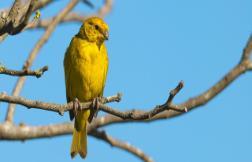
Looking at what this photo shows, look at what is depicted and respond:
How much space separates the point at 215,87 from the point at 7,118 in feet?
7.42

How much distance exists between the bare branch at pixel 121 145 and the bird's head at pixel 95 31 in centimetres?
118

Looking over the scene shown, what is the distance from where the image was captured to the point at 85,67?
5.79 metres

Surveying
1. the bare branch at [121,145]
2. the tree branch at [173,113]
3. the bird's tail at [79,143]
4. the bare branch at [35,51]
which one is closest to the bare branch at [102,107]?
the bare branch at [35,51]

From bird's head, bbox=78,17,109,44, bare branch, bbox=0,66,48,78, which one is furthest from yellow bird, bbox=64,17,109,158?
bare branch, bbox=0,66,48,78

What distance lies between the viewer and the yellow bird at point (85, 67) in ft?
19.0

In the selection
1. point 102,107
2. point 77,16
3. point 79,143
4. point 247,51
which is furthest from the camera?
point 77,16

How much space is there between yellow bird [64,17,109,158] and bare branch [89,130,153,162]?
317mm

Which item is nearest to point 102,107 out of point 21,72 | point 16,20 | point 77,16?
point 21,72

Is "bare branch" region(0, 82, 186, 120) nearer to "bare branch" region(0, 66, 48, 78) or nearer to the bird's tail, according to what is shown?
"bare branch" region(0, 66, 48, 78)

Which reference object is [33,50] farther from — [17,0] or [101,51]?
[17,0]

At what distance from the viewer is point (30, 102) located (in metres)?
3.62

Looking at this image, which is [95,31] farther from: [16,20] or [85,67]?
[16,20]

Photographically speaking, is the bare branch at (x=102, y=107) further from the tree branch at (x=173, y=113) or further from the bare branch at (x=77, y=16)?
the bare branch at (x=77, y=16)

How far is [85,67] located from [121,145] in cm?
139
